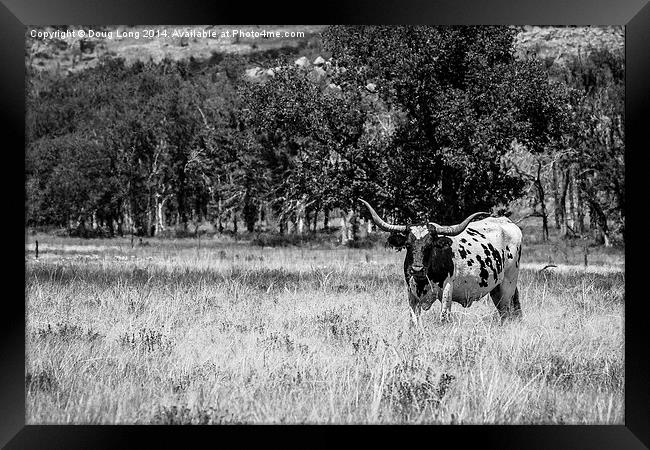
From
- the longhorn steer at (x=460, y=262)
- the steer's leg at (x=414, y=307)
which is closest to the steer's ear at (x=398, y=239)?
the longhorn steer at (x=460, y=262)

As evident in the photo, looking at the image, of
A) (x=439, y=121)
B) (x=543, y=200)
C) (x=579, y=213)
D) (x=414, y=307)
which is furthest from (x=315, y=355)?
(x=579, y=213)

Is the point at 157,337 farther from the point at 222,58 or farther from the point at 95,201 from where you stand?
the point at 95,201

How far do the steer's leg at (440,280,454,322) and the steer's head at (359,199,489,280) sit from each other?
416mm

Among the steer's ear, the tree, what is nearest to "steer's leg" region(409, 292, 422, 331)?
the steer's ear

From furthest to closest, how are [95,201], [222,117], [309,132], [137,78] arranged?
[95,201] < [222,117] < [137,78] < [309,132]

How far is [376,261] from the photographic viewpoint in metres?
15.4

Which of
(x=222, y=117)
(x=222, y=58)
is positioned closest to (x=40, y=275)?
(x=222, y=58)

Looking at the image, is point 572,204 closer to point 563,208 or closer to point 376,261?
point 563,208

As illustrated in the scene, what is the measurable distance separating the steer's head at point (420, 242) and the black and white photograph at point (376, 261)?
0.14 ft

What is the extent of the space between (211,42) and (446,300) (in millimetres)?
6741

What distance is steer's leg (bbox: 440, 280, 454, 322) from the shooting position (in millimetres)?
9945

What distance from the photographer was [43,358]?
8.47 meters

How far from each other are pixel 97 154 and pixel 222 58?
17.8 metres

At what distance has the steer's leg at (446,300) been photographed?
392 inches
